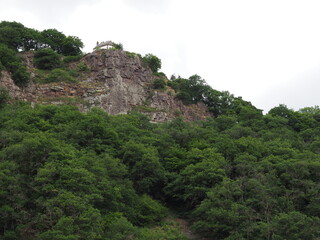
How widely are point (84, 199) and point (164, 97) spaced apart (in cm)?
3715

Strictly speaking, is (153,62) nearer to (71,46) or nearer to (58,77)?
(71,46)

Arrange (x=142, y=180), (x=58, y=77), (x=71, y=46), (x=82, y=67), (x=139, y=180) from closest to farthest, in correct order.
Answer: (x=142, y=180) → (x=139, y=180) → (x=58, y=77) → (x=82, y=67) → (x=71, y=46)

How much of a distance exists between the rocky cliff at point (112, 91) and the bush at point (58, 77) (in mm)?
829

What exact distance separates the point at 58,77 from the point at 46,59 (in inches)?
183

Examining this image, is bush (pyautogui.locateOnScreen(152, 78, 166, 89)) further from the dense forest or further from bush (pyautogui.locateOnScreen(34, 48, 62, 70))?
bush (pyautogui.locateOnScreen(34, 48, 62, 70))

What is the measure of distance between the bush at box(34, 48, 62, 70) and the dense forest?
43.9 ft

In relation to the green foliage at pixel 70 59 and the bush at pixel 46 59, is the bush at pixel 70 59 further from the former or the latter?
the bush at pixel 46 59

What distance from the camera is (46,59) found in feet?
194

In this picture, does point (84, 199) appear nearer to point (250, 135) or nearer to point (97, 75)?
point (250, 135)

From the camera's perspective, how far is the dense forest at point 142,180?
26.0 metres

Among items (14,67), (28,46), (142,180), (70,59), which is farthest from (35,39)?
(142,180)

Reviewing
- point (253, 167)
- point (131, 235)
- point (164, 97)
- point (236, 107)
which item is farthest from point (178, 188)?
point (236, 107)

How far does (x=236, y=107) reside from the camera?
214 feet

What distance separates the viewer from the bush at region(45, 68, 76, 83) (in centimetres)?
5631
